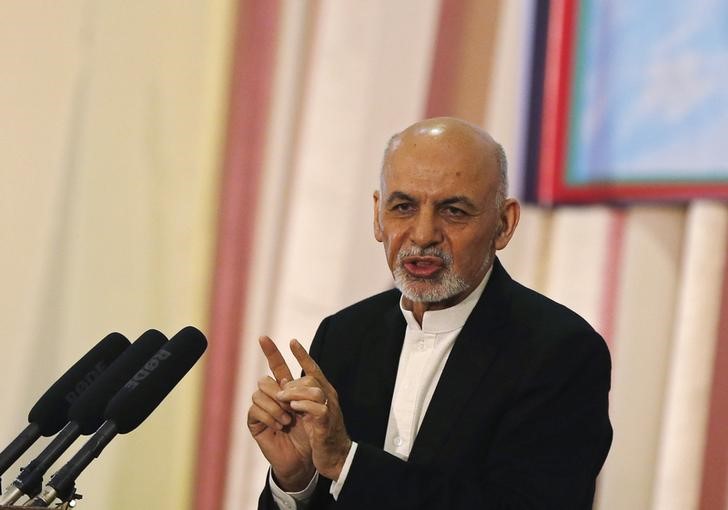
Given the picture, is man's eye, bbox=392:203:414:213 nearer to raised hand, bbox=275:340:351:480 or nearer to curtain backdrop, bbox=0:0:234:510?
raised hand, bbox=275:340:351:480

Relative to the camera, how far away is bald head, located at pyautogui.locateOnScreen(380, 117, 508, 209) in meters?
1.92

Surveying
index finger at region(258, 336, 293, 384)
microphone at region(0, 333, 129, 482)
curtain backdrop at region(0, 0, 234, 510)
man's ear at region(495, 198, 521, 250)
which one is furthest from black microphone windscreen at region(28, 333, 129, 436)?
curtain backdrop at region(0, 0, 234, 510)

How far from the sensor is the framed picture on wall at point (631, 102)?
2.76 metres

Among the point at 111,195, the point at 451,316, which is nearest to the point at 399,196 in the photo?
the point at 451,316

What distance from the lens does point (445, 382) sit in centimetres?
189

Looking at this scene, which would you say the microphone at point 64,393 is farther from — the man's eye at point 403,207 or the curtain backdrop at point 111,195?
the curtain backdrop at point 111,195

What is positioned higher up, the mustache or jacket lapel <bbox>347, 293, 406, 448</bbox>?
the mustache

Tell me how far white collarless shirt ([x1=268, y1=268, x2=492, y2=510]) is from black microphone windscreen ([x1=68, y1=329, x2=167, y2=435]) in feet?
1.22

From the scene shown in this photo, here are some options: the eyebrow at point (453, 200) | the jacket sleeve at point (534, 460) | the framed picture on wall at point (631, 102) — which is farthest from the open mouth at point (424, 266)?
the framed picture on wall at point (631, 102)

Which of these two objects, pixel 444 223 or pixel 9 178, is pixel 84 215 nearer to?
pixel 9 178

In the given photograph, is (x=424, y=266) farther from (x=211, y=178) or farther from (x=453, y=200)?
(x=211, y=178)

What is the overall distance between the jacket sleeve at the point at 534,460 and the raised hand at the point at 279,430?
126mm

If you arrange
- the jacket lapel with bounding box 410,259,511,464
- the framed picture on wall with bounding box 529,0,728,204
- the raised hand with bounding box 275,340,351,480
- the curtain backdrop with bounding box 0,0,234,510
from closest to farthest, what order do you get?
the raised hand with bounding box 275,340,351,480 < the jacket lapel with bounding box 410,259,511,464 < the framed picture on wall with bounding box 529,0,728,204 < the curtain backdrop with bounding box 0,0,234,510

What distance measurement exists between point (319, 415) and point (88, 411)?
354 mm
